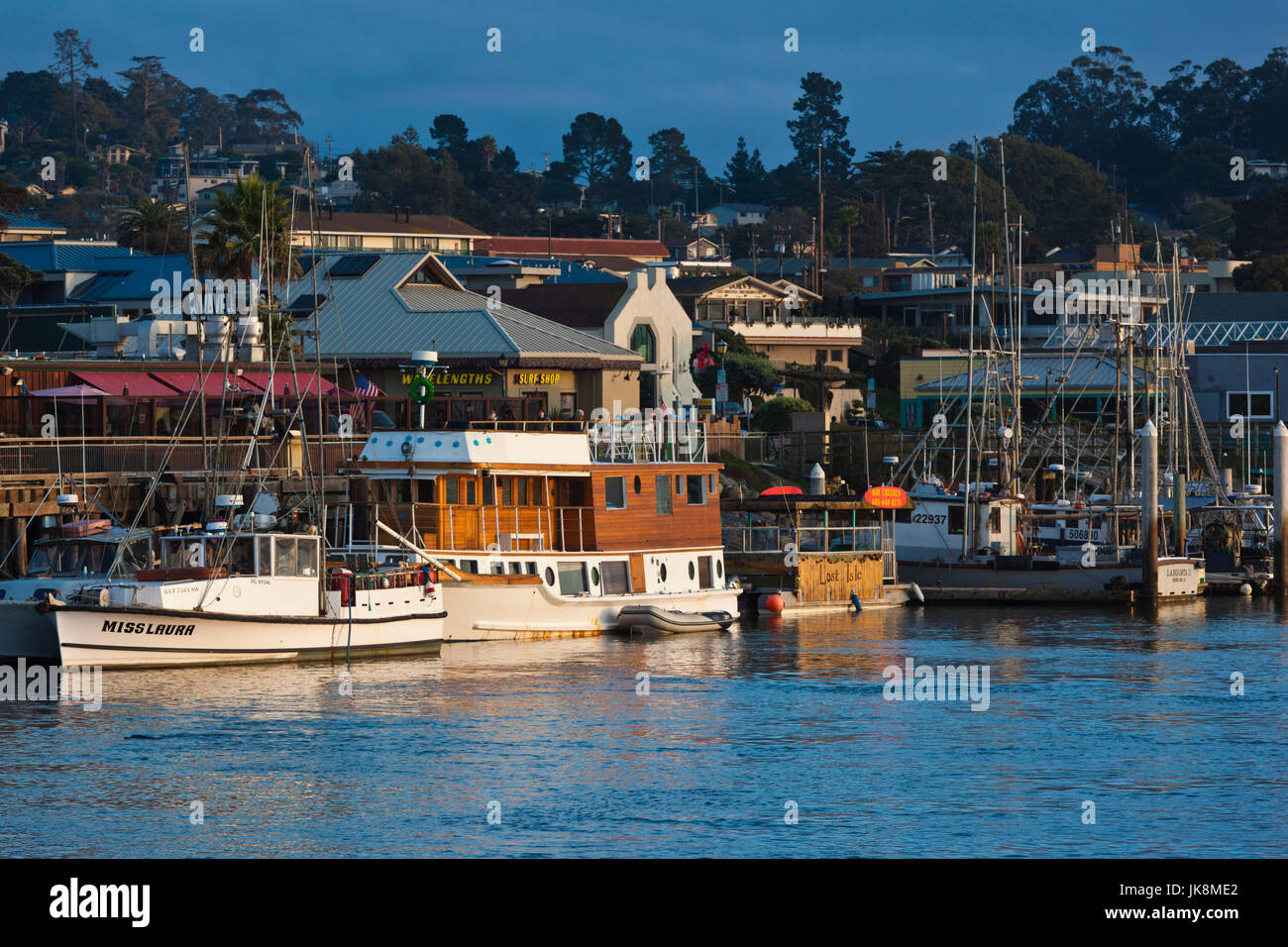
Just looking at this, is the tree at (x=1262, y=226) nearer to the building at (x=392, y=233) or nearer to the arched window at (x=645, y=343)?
the building at (x=392, y=233)

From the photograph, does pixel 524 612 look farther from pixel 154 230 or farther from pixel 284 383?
pixel 154 230

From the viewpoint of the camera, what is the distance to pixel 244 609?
4072cm

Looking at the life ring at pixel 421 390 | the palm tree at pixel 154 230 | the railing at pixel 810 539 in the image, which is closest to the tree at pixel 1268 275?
the palm tree at pixel 154 230

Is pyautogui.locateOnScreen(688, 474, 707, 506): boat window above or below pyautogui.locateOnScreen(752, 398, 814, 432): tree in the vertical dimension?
below

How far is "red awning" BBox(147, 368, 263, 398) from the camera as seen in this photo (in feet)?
197

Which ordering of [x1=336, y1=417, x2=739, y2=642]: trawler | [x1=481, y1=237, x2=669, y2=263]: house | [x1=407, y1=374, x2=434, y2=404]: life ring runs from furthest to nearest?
[x1=481, y1=237, x2=669, y2=263]: house
[x1=407, y1=374, x2=434, y2=404]: life ring
[x1=336, y1=417, x2=739, y2=642]: trawler

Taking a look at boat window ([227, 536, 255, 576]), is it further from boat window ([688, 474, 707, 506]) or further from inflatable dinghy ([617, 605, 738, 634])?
boat window ([688, 474, 707, 506])

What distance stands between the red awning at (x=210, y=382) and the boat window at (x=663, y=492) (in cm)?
1491

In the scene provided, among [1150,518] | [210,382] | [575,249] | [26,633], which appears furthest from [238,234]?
[575,249]

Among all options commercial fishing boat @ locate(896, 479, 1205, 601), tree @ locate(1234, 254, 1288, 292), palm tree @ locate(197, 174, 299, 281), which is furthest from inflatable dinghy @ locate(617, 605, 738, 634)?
tree @ locate(1234, 254, 1288, 292)

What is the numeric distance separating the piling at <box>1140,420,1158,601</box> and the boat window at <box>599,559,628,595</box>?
2114cm

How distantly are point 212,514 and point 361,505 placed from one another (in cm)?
548

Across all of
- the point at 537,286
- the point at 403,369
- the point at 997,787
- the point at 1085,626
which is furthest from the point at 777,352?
the point at 997,787

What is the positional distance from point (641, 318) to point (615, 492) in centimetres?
4225
